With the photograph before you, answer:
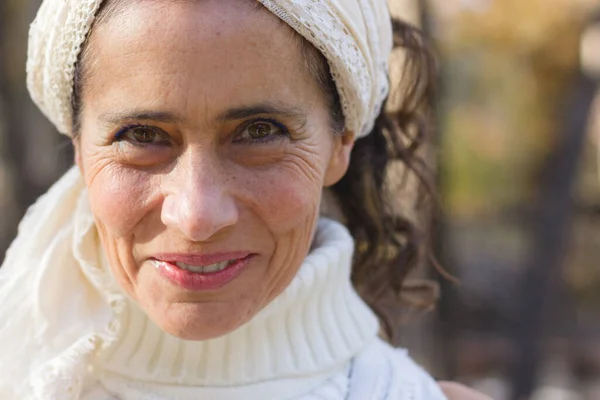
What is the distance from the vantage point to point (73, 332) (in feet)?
6.19

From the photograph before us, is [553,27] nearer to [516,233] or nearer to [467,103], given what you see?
[467,103]

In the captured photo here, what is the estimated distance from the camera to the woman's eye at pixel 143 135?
5.65ft

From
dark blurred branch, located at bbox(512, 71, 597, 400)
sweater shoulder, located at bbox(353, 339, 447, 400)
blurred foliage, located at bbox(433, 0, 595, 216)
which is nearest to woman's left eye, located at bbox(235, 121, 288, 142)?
sweater shoulder, located at bbox(353, 339, 447, 400)

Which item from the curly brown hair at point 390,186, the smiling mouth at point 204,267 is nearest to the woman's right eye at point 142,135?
the smiling mouth at point 204,267

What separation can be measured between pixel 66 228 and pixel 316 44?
773 millimetres

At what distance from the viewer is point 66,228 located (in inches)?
79.7

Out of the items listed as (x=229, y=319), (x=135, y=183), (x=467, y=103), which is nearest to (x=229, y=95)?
(x=135, y=183)

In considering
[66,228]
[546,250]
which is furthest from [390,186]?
[546,250]

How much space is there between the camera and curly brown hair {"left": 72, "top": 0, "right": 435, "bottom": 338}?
2557 millimetres

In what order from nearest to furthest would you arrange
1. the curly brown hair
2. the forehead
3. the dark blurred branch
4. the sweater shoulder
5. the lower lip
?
the forehead → the lower lip → the sweater shoulder → the curly brown hair → the dark blurred branch

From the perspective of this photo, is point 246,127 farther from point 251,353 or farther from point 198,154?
point 251,353

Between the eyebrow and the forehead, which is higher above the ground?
the forehead

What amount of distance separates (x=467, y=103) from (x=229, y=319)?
9.85 meters

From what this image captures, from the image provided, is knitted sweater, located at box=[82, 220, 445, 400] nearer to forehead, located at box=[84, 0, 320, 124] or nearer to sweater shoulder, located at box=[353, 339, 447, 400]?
sweater shoulder, located at box=[353, 339, 447, 400]
